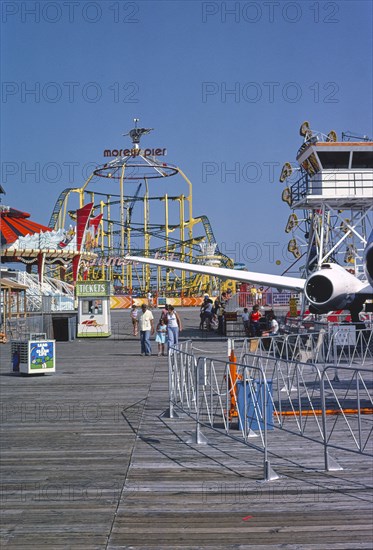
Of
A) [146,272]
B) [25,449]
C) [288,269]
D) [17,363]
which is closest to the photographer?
[25,449]

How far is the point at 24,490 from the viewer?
7.06m

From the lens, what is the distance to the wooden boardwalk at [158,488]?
559 cm

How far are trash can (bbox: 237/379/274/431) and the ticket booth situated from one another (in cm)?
2036

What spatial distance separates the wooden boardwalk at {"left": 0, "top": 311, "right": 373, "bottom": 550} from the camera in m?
5.59

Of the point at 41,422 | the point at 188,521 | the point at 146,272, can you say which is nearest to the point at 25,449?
the point at 41,422

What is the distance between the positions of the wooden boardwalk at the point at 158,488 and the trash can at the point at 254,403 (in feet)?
1.23

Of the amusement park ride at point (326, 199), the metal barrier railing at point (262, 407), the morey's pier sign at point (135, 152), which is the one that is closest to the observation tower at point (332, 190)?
the amusement park ride at point (326, 199)

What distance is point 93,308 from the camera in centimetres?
3050

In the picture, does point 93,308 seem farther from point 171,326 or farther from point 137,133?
point 137,133

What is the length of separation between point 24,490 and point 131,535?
1890 mm

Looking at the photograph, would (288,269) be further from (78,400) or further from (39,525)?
(39,525)

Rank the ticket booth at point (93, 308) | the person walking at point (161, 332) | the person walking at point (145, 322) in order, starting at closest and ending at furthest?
the person walking at point (145, 322) → the person walking at point (161, 332) → the ticket booth at point (93, 308)

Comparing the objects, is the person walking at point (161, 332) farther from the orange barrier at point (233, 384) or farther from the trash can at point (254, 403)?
the trash can at point (254, 403)

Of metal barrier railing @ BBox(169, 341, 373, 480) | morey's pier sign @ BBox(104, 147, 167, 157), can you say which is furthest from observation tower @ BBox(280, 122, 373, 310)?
morey's pier sign @ BBox(104, 147, 167, 157)
